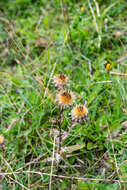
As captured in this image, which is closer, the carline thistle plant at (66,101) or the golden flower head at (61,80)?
the carline thistle plant at (66,101)

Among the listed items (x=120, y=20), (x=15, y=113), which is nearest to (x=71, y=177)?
(x=15, y=113)

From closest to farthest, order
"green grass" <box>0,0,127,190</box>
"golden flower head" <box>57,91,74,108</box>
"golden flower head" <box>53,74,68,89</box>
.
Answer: "golden flower head" <box>57,91,74,108</box> → "golden flower head" <box>53,74,68,89</box> → "green grass" <box>0,0,127,190</box>

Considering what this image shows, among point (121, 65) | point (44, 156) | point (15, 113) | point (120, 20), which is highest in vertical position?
point (120, 20)

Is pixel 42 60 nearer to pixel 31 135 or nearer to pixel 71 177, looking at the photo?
pixel 31 135

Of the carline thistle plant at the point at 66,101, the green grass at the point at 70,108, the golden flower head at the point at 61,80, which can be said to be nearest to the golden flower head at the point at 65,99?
the carline thistle plant at the point at 66,101

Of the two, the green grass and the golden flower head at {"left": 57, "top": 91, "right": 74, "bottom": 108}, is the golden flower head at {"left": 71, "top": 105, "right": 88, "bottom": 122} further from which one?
the green grass

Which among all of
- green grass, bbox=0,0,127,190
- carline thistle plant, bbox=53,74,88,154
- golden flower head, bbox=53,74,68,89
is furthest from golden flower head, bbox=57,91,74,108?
green grass, bbox=0,0,127,190

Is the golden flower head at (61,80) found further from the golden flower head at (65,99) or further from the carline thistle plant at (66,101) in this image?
the golden flower head at (65,99)

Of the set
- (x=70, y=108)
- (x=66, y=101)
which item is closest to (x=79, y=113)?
(x=66, y=101)
